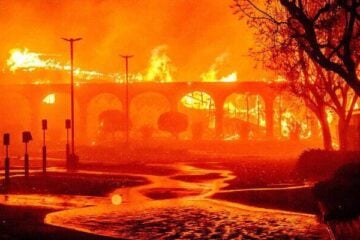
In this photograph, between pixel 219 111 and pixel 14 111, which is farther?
pixel 14 111

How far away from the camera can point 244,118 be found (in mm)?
97875

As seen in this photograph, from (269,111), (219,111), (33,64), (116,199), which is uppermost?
(33,64)

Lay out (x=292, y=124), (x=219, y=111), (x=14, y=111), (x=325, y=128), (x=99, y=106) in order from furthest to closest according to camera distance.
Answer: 1. (x=99, y=106)
2. (x=14, y=111)
3. (x=219, y=111)
4. (x=292, y=124)
5. (x=325, y=128)

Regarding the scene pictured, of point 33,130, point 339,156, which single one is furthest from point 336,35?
point 33,130

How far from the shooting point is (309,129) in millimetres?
85250

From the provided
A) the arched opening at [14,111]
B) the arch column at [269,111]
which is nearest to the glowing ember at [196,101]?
the arch column at [269,111]

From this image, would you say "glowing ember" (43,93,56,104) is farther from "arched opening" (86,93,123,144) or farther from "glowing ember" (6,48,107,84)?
"glowing ember" (6,48,107,84)

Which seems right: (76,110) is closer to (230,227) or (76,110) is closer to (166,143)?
(166,143)

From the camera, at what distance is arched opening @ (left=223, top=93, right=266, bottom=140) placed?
86.0 metres

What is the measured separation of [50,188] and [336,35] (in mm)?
14967

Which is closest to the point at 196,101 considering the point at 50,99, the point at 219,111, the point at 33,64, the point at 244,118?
the point at 244,118

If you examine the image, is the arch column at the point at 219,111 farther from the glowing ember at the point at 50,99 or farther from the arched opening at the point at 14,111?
the glowing ember at the point at 50,99

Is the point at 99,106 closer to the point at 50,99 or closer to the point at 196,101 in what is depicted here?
the point at 50,99

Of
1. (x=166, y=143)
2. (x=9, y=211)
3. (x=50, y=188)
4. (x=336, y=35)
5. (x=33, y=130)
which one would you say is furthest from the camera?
(x=33, y=130)
